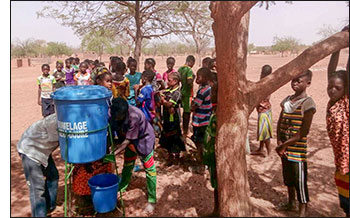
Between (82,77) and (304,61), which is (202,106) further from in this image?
(82,77)

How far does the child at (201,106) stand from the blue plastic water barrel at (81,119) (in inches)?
61.6

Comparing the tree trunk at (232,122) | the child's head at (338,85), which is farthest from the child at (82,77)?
the child's head at (338,85)

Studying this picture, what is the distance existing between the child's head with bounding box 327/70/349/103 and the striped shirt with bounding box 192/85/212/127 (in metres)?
1.73

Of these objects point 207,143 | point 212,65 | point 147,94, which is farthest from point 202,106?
point 207,143

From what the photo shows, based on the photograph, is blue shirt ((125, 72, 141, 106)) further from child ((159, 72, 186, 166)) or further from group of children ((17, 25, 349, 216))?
group of children ((17, 25, 349, 216))

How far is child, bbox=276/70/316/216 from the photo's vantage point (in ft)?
8.99

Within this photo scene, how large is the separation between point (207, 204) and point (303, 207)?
3.67 feet

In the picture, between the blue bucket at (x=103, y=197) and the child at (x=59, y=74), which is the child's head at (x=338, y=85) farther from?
the child at (x=59, y=74)

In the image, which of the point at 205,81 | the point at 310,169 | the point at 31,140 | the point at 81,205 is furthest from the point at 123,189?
the point at 310,169

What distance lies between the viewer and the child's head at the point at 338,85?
2.43 meters

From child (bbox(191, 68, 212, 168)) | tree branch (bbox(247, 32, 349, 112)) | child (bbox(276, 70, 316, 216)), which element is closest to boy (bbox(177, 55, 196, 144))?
child (bbox(191, 68, 212, 168))

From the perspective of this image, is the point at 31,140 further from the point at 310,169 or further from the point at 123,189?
the point at 310,169

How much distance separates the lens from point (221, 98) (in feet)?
7.90

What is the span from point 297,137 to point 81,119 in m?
2.29
